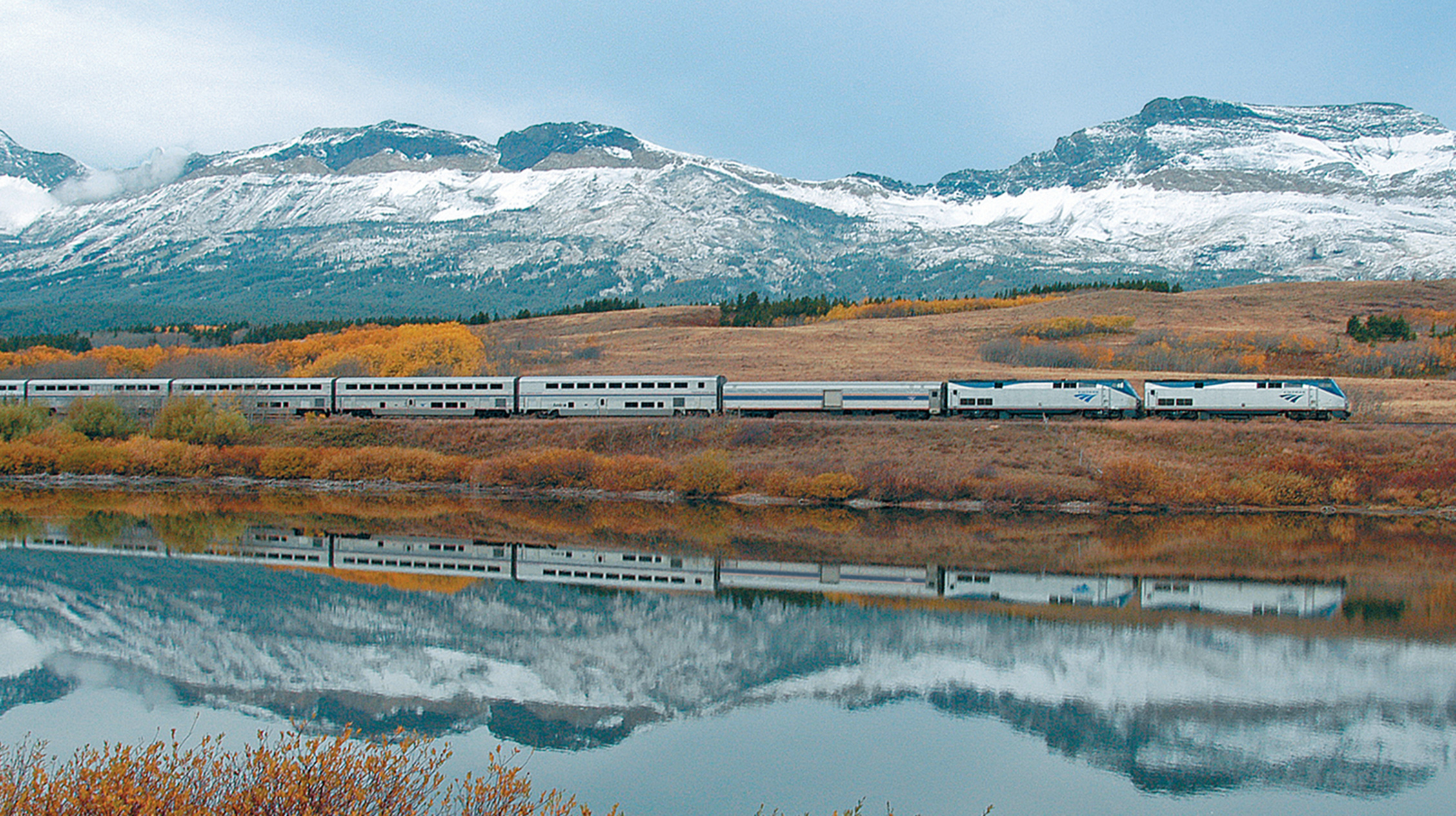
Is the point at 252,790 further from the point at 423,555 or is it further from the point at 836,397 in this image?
the point at 836,397

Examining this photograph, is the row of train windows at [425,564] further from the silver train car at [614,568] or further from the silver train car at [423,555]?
the silver train car at [614,568]

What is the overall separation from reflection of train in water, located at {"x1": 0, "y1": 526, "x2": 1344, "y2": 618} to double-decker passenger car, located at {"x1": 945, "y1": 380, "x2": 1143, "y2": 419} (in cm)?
2663

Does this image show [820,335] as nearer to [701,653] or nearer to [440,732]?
[701,653]

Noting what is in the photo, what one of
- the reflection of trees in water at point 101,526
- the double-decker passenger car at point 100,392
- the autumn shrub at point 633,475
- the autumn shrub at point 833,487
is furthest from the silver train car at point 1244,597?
the double-decker passenger car at point 100,392

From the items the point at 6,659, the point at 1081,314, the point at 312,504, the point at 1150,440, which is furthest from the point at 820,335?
the point at 6,659

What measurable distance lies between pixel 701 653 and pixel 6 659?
18.0m

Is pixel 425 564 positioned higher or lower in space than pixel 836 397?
lower

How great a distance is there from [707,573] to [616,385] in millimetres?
31725

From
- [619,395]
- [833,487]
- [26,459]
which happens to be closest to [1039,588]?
[833,487]

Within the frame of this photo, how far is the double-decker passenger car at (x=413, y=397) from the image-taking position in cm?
7344

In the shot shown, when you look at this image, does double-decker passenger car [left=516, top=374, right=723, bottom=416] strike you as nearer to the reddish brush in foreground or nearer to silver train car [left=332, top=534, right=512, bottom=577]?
silver train car [left=332, top=534, right=512, bottom=577]

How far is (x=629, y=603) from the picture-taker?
3678 cm

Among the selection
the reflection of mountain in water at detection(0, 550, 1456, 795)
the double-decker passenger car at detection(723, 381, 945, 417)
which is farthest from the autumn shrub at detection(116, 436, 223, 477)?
the double-decker passenger car at detection(723, 381, 945, 417)

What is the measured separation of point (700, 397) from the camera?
6969cm
